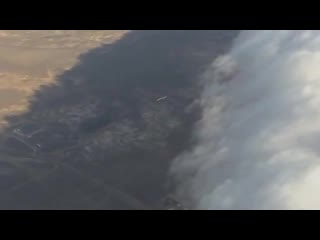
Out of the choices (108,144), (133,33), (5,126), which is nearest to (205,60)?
(133,33)

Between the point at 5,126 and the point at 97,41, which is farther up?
the point at 97,41

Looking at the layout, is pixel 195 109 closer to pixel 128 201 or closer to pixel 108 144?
pixel 108 144

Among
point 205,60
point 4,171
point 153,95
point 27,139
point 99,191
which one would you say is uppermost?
point 205,60

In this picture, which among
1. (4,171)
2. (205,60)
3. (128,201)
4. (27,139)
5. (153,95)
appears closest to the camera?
(128,201)

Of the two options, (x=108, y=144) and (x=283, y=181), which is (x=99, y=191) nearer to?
(x=108, y=144)

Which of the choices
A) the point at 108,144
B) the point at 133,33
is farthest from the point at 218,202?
the point at 133,33

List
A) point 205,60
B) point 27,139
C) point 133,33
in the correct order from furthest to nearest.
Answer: point 133,33
point 205,60
point 27,139

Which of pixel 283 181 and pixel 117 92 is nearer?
pixel 283 181
